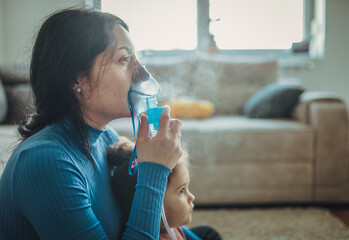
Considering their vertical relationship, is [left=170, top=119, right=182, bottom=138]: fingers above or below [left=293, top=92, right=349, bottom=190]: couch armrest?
above

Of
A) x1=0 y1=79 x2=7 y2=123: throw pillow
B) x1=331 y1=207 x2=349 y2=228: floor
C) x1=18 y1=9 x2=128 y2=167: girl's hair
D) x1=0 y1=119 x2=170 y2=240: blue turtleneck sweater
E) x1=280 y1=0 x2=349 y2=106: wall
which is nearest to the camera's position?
x1=0 y1=119 x2=170 y2=240: blue turtleneck sweater

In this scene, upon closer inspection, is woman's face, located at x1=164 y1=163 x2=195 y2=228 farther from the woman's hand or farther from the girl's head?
the woman's hand

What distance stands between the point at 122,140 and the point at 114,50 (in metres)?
0.37

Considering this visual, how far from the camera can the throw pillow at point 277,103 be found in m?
2.35

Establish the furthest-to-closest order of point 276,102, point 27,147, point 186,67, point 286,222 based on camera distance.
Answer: point 186,67
point 276,102
point 286,222
point 27,147

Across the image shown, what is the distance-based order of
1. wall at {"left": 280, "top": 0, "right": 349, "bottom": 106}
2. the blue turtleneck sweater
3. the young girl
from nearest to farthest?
the blue turtleneck sweater → the young girl → wall at {"left": 280, "top": 0, "right": 349, "bottom": 106}

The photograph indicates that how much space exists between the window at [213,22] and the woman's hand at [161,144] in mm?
226

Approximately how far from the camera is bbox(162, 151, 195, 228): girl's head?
0.91 m

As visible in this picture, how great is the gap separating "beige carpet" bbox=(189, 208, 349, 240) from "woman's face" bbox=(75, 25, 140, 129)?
3.66 feet

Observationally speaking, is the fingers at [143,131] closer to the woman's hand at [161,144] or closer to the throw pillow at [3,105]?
the woman's hand at [161,144]

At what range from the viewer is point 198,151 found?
1979mm

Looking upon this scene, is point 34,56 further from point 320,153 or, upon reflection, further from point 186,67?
point 186,67

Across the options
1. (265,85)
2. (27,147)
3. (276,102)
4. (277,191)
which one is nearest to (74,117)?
(27,147)

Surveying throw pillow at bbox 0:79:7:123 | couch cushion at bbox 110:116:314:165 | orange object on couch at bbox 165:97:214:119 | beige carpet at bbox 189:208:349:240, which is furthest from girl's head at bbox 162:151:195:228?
throw pillow at bbox 0:79:7:123
